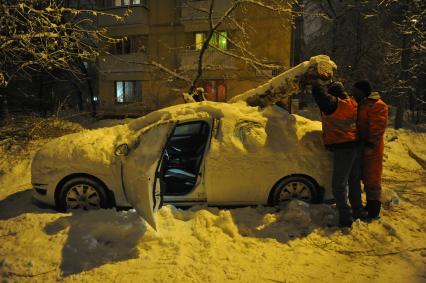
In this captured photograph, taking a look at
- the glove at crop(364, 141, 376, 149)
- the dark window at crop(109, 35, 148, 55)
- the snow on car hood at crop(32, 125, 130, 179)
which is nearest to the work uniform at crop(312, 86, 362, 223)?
the glove at crop(364, 141, 376, 149)

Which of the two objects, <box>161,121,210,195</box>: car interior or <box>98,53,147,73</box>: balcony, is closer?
<box>161,121,210,195</box>: car interior

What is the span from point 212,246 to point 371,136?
254cm

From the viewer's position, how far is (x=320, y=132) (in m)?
5.45

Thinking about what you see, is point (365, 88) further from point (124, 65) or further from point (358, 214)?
point (124, 65)

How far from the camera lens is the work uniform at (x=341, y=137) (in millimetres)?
4605


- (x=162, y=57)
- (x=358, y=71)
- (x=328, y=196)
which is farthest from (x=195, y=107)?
(x=358, y=71)

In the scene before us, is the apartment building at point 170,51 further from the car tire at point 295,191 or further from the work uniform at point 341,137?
the work uniform at point 341,137

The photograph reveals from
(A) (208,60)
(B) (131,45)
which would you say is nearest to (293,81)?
(A) (208,60)

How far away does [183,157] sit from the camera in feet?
21.5

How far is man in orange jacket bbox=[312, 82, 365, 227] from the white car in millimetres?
513

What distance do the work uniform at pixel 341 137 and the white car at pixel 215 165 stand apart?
51cm

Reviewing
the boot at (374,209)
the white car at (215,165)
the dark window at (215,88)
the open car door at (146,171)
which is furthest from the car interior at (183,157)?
the dark window at (215,88)

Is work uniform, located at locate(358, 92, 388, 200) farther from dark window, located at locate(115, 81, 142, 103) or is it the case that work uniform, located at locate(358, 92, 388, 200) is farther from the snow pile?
dark window, located at locate(115, 81, 142, 103)

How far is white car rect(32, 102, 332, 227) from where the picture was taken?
→ 5055 mm
